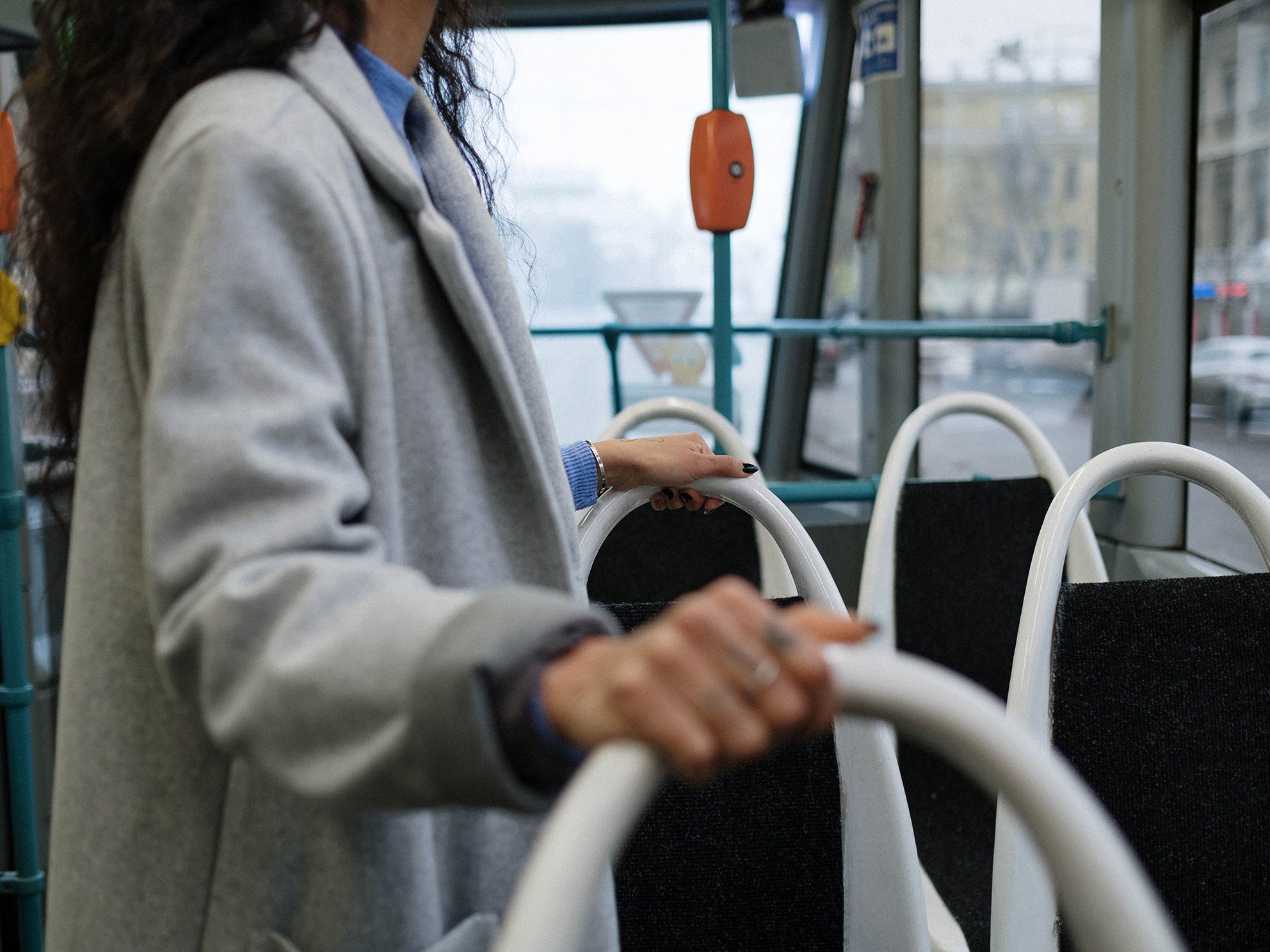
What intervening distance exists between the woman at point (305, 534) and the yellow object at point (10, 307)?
0.71m

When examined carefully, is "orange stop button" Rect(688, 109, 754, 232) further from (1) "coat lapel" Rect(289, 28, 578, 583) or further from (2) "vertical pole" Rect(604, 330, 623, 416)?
(1) "coat lapel" Rect(289, 28, 578, 583)

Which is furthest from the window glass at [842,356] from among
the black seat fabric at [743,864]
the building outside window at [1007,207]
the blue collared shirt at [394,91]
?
the blue collared shirt at [394,91]

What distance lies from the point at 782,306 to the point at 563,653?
147 inches

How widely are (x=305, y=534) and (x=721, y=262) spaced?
4.96 ft

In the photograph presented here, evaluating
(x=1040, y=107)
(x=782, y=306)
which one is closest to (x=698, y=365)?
(x=782, y=306)

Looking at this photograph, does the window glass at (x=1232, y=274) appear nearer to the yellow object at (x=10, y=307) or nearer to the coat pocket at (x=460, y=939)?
the coat pocket at (x=460, y=939)

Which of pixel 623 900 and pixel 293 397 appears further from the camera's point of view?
pixel 623 900

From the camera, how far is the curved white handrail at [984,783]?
0.34m

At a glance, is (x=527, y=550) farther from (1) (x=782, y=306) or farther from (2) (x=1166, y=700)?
(1) (x=782, y=306)

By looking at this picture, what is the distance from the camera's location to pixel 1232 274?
190 centimetres

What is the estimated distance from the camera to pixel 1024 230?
288cm

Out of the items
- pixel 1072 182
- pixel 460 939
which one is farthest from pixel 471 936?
pixel 1072 182

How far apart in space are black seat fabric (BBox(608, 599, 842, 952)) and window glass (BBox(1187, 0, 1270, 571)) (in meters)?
1.27

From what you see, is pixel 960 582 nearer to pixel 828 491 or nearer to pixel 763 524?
pixel 828 491
